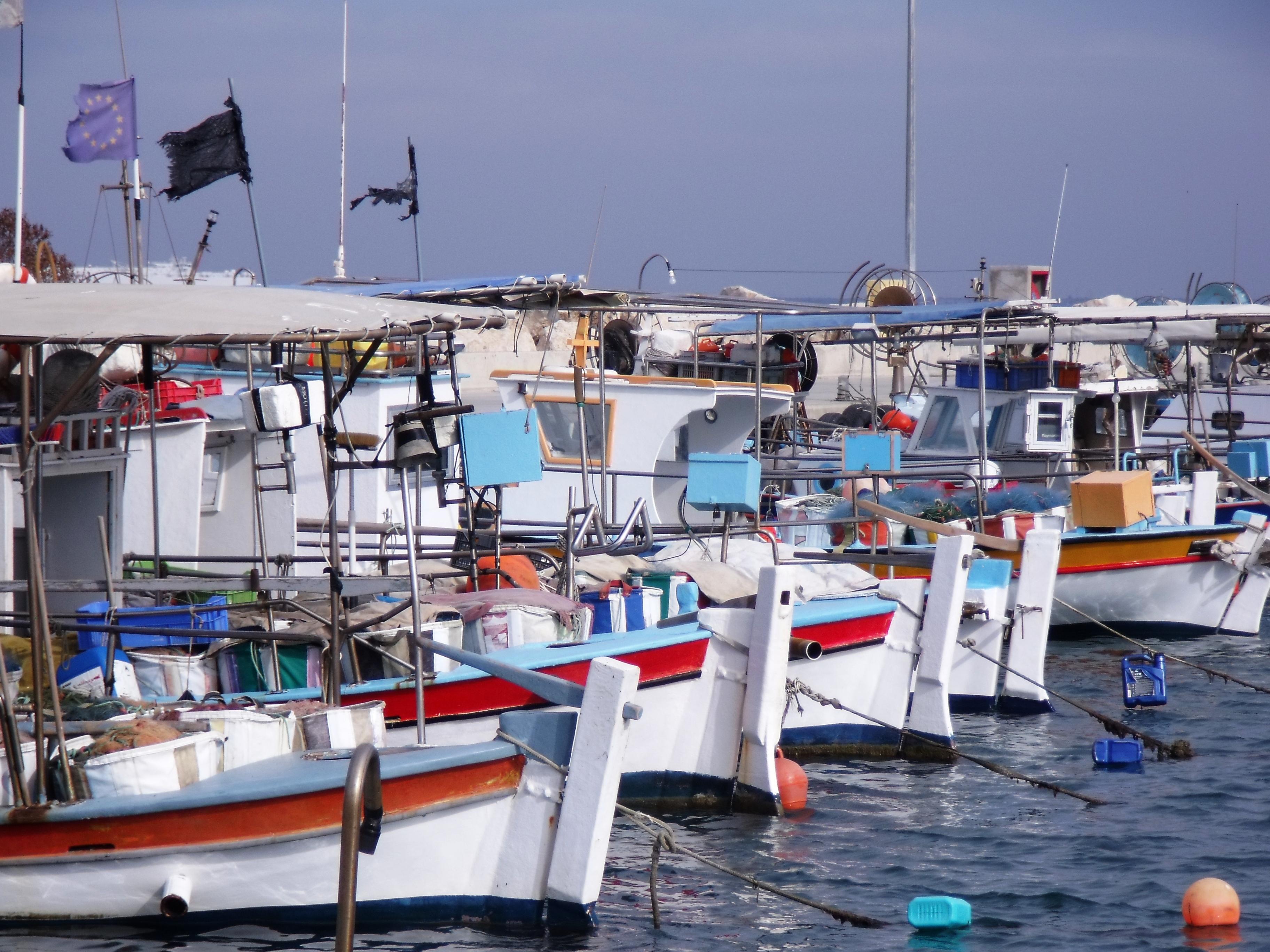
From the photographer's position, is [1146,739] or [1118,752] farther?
[1146,739]

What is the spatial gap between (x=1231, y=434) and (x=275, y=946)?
1704 centimetres

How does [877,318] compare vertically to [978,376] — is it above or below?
above

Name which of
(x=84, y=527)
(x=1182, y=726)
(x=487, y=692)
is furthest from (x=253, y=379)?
(x=1182, y=726)

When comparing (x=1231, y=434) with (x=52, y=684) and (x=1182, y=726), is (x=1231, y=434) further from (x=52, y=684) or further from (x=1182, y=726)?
(x=52, y=684)

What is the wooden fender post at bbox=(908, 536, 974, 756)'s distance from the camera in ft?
34.6

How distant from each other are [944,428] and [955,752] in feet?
30.7

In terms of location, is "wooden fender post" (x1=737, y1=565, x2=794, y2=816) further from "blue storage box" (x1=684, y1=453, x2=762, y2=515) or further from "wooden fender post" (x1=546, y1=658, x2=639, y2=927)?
"wooden fender post" (x1=546, y1=658, x2=639, y2=927)

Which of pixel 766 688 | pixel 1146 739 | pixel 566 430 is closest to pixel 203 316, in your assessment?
pixel 766 688

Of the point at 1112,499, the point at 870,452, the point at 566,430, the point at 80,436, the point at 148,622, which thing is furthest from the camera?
the point at 566,430

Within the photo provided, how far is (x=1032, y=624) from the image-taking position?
39.5 feet

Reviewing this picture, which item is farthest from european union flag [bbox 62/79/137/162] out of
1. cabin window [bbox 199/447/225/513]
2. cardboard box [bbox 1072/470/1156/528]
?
cardboard box [bbox 1072/470/1156/528]

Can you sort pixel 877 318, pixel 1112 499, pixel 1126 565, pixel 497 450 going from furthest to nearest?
pixel 877 318
pixel 1126 565
pixel 1112 499
pixel 497 450

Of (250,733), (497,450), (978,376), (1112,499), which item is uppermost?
(978,376)

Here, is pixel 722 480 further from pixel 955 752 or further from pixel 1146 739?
pixel 1146 739
